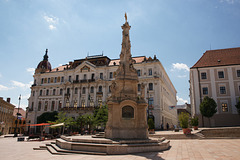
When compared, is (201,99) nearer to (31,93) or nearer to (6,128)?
(31,93)

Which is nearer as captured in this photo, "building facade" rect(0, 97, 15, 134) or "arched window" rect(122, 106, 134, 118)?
"arched window" rect(122, 106, 134, 118)

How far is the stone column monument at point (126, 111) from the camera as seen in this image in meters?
13.5

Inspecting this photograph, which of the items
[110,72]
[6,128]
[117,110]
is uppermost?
[110,72]

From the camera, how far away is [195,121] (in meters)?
26.9

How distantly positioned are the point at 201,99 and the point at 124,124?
27.1 m

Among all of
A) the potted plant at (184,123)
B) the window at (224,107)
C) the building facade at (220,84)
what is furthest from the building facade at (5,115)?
the window at (224,107)

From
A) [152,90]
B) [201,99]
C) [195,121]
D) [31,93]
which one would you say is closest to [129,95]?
[195,121]

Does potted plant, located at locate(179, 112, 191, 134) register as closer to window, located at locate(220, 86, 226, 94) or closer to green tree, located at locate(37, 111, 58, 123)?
window, located at locate(220, 86, 226, 94)

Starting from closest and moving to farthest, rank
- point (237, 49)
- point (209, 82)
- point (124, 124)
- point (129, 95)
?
point (124, 124) → point (129, 95) → point (209, 82) → point (237, 49)

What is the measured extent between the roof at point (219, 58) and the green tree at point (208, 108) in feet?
26.8

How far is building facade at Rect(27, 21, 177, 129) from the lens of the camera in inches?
1754

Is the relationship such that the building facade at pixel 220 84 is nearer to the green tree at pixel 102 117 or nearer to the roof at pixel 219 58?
the roof at pixel 219 58

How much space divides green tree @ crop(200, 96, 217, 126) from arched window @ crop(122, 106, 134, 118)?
2298 cm

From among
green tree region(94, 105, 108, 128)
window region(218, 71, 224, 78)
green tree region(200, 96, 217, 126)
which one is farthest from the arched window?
window region(218, 71, 224, 78)
